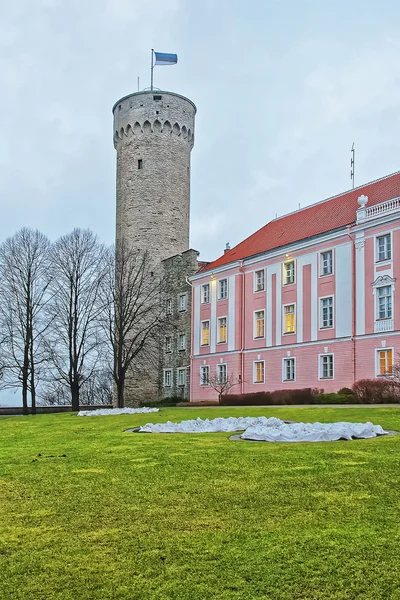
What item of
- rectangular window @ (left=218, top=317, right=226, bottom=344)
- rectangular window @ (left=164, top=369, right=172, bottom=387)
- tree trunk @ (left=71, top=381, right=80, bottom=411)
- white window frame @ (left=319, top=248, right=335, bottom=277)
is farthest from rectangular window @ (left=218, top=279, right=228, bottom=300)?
tree trunk @ (left=71, top=381, right=80, bottom=411)

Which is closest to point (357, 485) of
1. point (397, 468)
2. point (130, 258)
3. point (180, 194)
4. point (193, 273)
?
point (397, 468)

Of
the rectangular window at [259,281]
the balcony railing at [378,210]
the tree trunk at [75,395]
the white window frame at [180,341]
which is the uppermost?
the balcony railing at [378,210]

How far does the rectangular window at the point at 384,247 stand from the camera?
32.3 meters

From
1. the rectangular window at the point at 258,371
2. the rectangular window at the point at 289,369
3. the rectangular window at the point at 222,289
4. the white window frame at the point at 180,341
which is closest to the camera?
the rectangular window at the point at 289,369

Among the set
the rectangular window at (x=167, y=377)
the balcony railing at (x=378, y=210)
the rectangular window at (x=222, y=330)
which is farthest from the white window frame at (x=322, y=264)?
the rectangular window at (x=167, y=377)

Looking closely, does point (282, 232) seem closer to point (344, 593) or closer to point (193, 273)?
point (193, 273)

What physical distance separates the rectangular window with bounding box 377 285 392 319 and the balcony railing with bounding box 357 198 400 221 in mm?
3599

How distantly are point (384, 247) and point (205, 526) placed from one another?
28429 millimetres

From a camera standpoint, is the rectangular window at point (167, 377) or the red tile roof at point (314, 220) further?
the rectangular window at point (167, 377)

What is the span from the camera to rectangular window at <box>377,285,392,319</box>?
32.0 meters

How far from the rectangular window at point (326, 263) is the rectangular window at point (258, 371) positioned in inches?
277

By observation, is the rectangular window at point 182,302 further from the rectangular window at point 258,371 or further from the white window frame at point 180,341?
the rectangular window at point 258,371

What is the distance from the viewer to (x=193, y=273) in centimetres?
4825

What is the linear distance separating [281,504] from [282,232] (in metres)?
35.9
